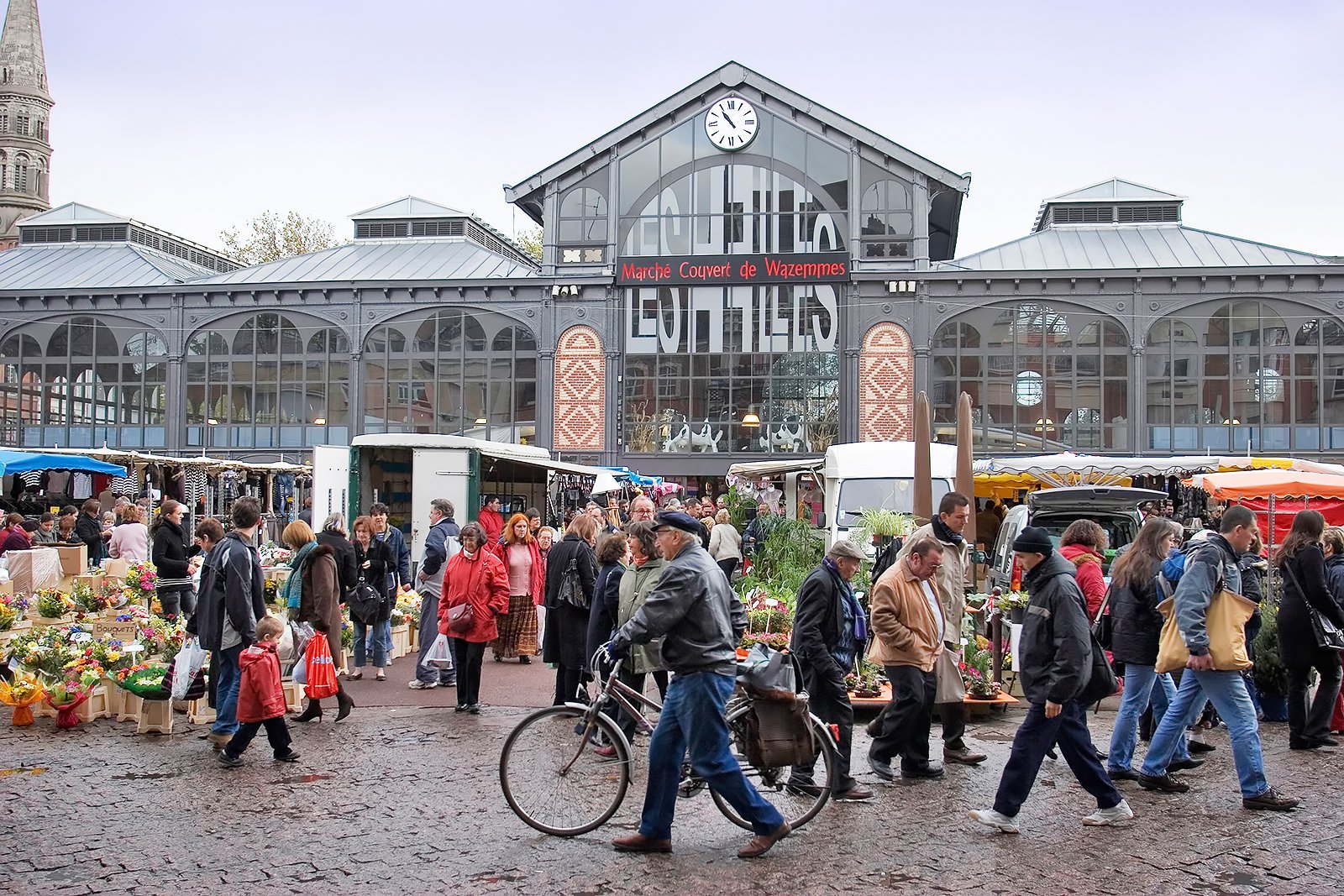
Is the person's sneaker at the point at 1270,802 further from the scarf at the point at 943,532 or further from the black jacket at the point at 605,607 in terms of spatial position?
the black jacket at the point at 605,607

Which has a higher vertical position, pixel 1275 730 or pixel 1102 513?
pixel 1102 513

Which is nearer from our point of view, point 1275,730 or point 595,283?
point 1275,730

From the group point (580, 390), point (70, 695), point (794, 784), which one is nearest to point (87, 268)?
point (580, 390)

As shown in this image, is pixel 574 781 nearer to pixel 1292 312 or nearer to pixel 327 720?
pixel 327 720

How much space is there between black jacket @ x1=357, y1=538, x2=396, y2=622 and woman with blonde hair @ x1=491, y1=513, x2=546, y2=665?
1.01 meters

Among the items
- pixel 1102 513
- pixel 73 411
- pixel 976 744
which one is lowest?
pixel 976 744

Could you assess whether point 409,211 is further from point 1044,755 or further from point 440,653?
point 1044,755

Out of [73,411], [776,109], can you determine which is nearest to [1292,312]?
[776,109]

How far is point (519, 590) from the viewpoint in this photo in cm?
1166

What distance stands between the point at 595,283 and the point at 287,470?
32.3ft

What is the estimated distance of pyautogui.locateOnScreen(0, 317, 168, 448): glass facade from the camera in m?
35.4

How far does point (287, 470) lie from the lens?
2927cm

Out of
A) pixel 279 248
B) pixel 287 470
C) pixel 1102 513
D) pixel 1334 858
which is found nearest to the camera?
pixel 1334 858

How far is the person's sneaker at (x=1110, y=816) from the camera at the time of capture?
257 inches
